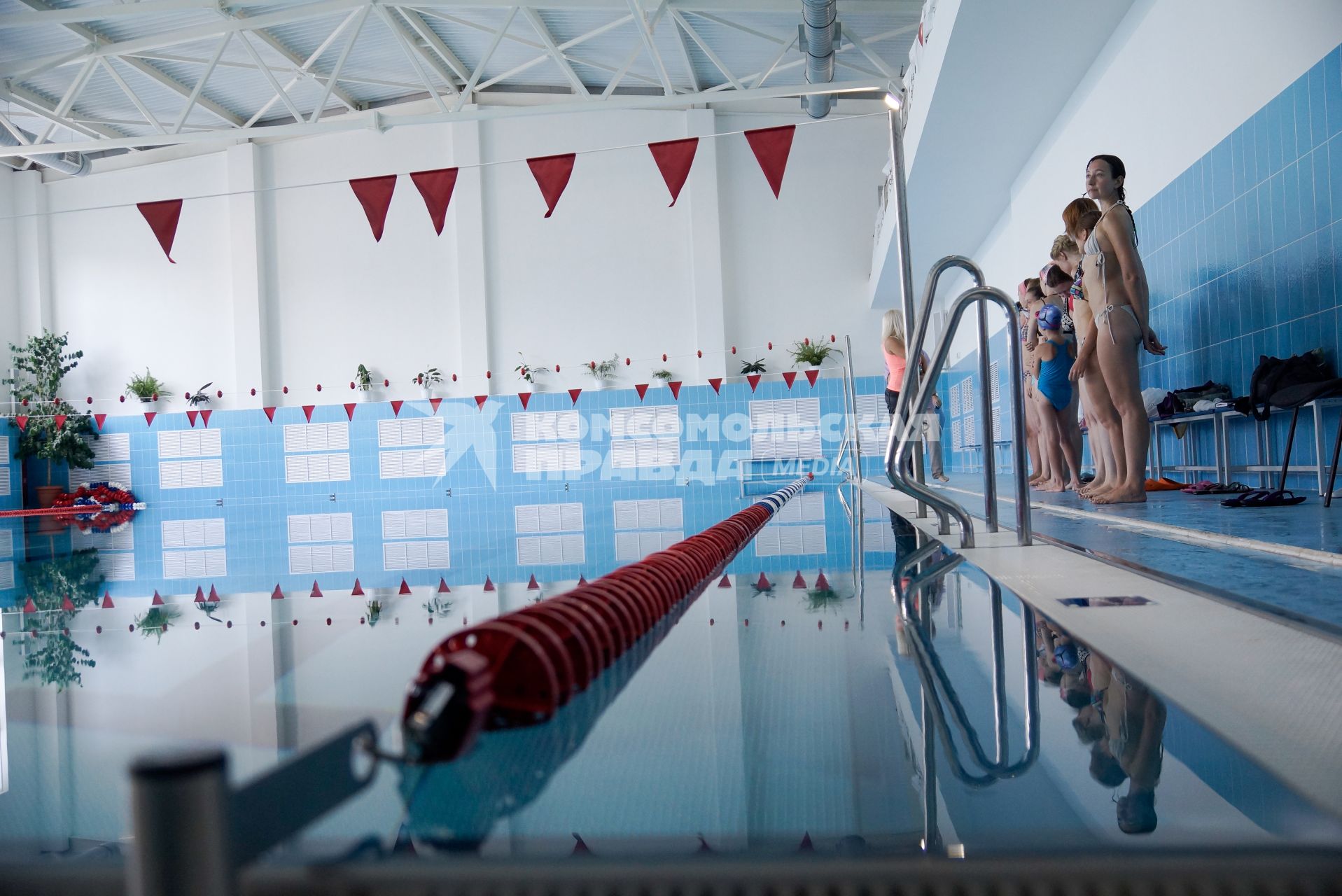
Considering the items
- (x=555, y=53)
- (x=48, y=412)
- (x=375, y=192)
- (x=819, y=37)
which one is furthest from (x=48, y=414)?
(x=819, y=37)

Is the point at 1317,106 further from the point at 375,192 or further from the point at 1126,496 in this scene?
the point at 375,192

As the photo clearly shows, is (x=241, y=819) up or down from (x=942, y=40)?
down

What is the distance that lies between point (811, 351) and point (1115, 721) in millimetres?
12154

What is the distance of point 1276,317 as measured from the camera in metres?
4.04

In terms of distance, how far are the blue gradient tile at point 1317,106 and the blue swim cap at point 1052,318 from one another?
1.44 meters

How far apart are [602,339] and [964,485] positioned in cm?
719

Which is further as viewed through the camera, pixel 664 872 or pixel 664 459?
pixel 664 459

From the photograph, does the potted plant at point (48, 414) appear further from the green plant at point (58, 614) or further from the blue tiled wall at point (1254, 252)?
the blue tiled wall at point (1254, 252)

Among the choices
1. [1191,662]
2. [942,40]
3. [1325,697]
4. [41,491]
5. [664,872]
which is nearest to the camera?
[664,872]

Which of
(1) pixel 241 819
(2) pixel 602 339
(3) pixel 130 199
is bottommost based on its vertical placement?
(1) pixel 241 819

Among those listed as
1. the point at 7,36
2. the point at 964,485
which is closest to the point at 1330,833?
the point at 964,485

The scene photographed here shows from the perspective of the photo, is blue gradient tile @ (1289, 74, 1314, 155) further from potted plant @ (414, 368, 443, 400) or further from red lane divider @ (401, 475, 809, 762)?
potted plant @ (414, 368, 443, 400)

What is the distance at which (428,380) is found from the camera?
1339cm

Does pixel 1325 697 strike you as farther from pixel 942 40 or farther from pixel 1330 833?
pixel 942 40
